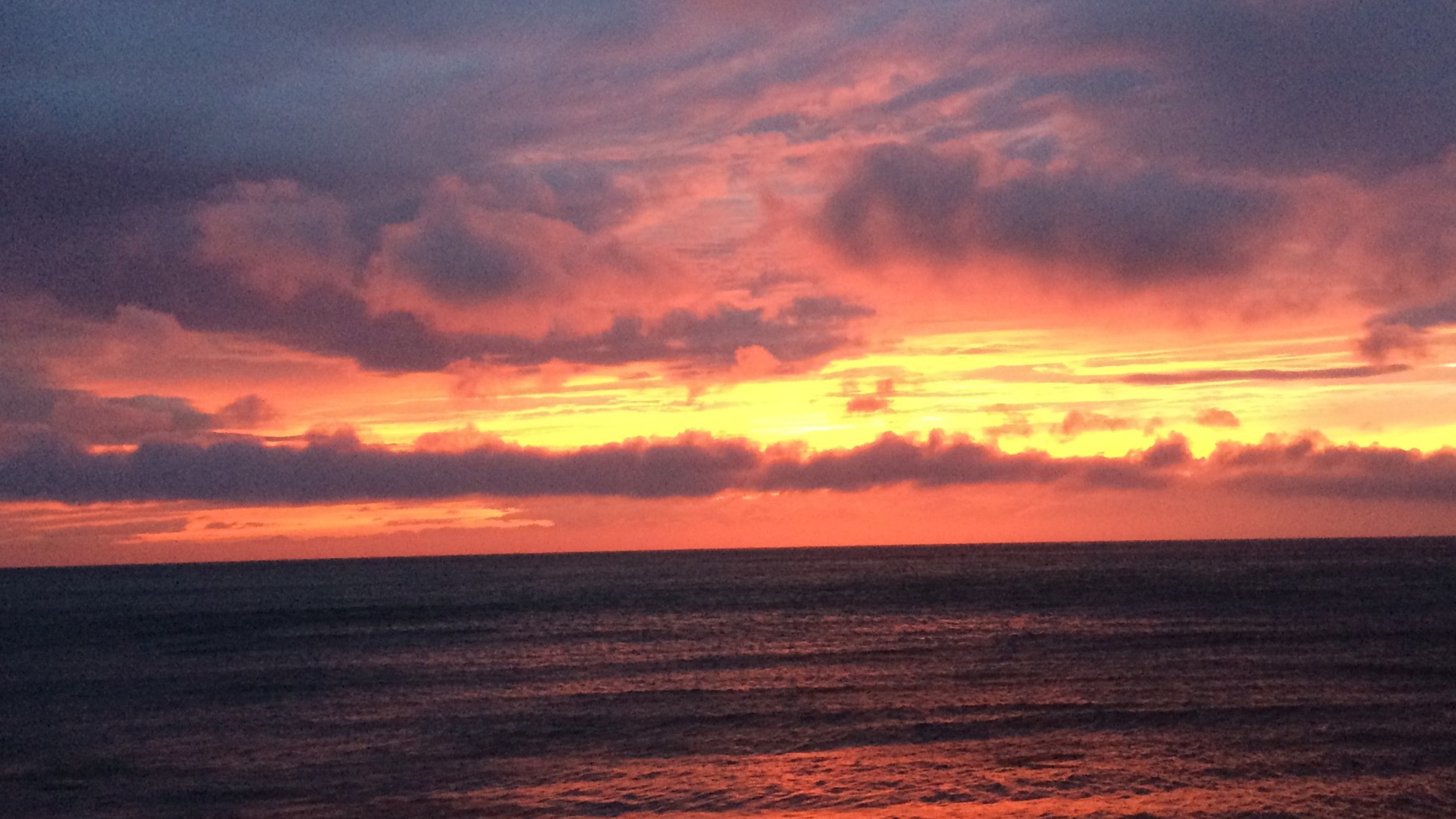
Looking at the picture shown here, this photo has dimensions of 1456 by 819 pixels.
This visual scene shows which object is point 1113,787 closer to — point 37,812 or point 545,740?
point 545,740

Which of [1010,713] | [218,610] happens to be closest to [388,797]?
[1010,713]

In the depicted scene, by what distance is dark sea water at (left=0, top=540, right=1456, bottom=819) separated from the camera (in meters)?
26.6

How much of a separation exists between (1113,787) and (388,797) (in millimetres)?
17486

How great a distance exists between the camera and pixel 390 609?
102375 millimetres

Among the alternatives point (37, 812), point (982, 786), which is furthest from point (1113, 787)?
point (37, 812)

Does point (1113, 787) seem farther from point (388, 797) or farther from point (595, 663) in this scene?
point (595, 663)

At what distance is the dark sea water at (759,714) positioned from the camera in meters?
26.6

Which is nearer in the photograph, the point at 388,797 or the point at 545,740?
the point at 388,797

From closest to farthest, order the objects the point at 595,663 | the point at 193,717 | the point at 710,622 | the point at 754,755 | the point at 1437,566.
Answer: the point at 754,755 → the point at 193,717 → the point at 595,663 → the point at 710,622 → the point at 1437,566

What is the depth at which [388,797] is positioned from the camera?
27047 mm

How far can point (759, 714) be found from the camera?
125ft

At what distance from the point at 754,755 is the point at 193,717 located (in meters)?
22.7

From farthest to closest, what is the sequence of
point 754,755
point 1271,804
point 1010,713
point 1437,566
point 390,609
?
point 1437,566
point 390,609
point 1010,713
point 754,755
point 1271,804

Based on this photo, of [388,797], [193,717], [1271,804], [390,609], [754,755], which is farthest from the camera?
[390,609]
